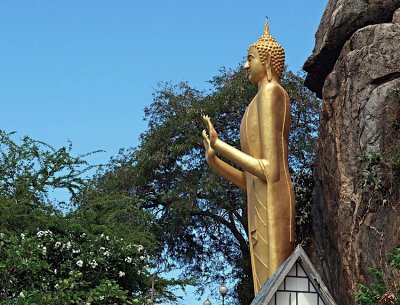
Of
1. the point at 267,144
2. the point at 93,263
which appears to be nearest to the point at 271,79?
the point at 267,144

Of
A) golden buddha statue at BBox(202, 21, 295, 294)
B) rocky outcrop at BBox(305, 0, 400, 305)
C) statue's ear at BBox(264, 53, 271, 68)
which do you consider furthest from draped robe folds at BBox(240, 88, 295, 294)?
rocky outcrop at BBox(305, 0, 400, 305)

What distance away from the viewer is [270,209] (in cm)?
1452

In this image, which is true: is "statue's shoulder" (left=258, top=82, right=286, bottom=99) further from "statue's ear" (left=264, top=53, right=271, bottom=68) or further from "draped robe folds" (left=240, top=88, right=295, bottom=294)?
"statue's ear" (left=264, top=53, right=271, bottom=68)

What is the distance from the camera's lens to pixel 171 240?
2198 centimetres

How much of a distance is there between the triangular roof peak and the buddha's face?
747 cm

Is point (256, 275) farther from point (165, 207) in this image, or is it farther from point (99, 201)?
point (165, 207)

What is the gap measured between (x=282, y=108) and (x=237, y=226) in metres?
7.52

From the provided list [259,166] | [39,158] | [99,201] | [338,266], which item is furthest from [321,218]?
[39,158]

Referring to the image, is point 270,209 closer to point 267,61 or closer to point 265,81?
point 265,81

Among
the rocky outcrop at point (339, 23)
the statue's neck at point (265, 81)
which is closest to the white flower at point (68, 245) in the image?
the statue's neck at point (265, 81)

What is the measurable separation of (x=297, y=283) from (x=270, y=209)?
6.23m

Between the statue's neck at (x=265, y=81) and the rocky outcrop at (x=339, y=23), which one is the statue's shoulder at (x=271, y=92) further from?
the rocky outcrop at (x=339, y=23)

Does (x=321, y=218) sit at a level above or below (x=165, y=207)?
below

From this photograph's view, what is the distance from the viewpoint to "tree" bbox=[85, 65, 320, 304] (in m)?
21.1
